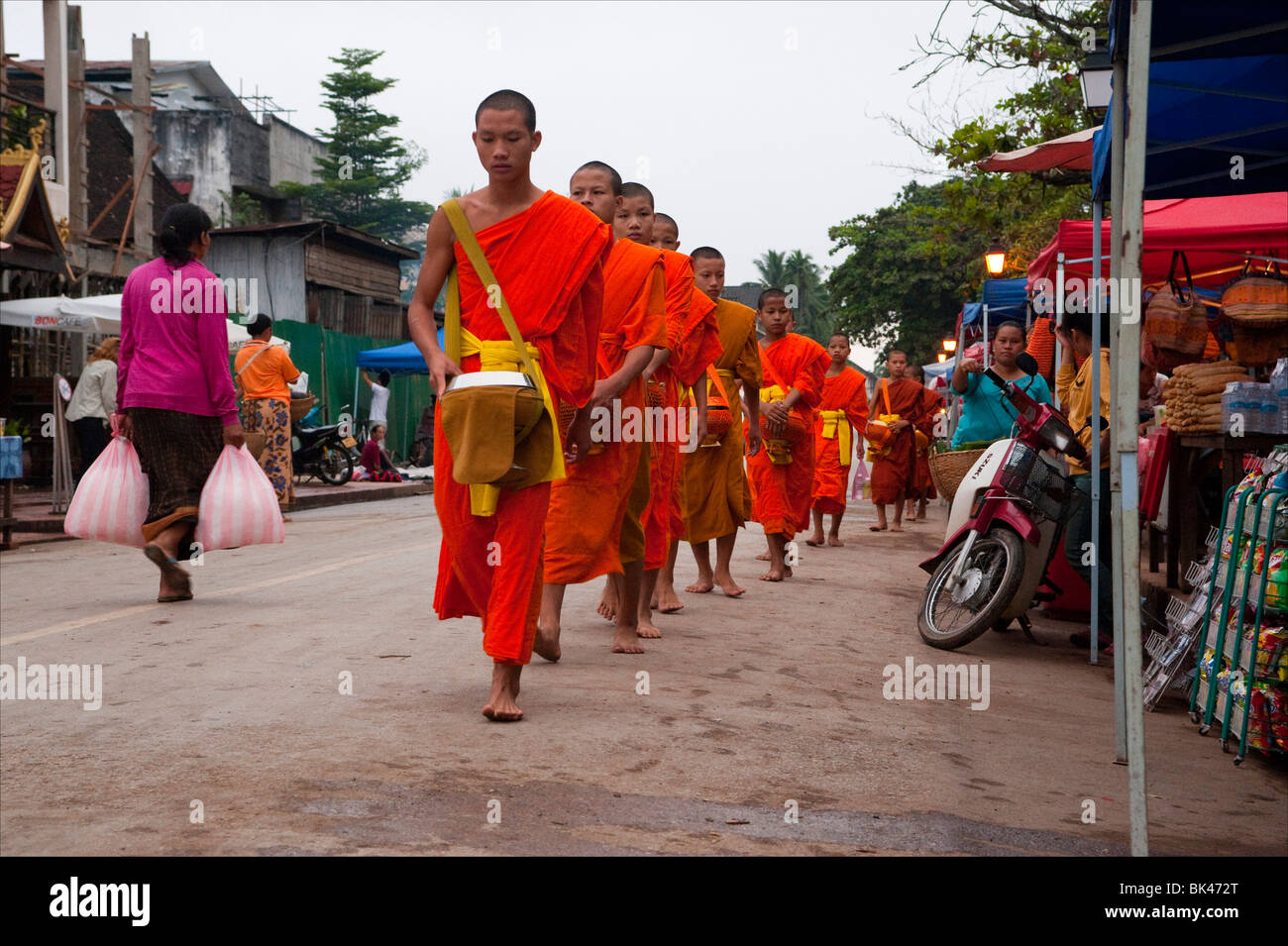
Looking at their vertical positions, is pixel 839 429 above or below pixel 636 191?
below

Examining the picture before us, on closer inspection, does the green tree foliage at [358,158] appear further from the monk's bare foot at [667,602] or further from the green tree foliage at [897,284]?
the monk's bare foot at [667,602]

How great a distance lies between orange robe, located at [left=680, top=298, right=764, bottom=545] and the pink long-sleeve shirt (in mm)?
2687

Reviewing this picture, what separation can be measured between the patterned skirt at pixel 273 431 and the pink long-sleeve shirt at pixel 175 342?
21.0ft

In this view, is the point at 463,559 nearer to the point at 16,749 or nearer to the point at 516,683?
the point at 516,683

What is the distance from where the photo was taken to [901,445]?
606 inches

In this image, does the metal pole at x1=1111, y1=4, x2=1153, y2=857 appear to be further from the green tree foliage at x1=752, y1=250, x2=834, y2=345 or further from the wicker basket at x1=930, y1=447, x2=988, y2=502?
the green tree foliage at x1=752, y1=250, x2=834, y2=345

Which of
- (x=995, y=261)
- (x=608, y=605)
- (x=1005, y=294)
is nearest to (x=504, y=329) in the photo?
(x=608, y=605)

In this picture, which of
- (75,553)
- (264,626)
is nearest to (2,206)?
(75,553)

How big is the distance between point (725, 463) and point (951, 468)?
1.41m

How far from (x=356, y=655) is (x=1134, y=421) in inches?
141

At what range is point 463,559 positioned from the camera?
475 cm

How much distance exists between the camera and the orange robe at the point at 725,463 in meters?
8.20

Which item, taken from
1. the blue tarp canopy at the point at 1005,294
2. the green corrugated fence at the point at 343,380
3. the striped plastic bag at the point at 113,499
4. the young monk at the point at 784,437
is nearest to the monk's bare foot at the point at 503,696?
the striped plastic bag at the point at 113,499

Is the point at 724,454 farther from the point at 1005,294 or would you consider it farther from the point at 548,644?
the point at 1005,294
